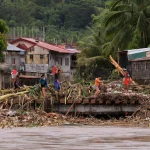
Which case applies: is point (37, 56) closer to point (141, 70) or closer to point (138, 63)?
point (138, 63)

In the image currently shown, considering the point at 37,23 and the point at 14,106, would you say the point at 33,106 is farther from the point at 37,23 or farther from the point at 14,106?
the point at 37,23

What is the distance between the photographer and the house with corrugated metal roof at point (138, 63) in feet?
115

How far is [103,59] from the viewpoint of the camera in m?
55.9

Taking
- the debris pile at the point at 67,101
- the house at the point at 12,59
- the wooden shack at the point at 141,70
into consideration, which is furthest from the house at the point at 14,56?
the debris pile at the point at 67,101

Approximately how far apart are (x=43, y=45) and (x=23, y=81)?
17379mm

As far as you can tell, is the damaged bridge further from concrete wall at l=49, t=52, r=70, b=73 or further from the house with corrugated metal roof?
concrete wall at l=49, t=52, r=70, b=73

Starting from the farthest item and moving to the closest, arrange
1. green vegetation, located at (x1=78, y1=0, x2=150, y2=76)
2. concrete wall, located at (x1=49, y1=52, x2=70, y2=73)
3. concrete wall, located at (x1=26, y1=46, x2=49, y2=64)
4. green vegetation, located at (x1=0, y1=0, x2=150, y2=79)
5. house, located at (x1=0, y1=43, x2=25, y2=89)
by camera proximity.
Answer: concrete wall, located at (x1=49, y1=52, x2=70, y2=73)
concrete wall, located at (x1=26, y1=46, x2=49, y2=64)
house, located at (x1=0, y1=43, x2=25, y2=89)
green vegetation, located at (x1=0, y1=0, x2=150, y2=79)
green vegetation, located at (x1=78, y1=0, x2=150, y2=76)

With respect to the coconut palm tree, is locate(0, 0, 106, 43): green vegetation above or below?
above

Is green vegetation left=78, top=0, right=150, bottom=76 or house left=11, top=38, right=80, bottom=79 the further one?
house left=11, top=38, right=80, bottom=79

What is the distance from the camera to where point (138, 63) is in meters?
39.1

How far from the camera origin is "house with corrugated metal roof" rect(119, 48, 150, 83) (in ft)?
115

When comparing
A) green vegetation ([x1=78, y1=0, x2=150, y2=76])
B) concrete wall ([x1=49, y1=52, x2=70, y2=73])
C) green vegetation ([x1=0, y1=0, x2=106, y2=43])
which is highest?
green vegetation ([x1=0, y1=0, x2=106, y2=43])

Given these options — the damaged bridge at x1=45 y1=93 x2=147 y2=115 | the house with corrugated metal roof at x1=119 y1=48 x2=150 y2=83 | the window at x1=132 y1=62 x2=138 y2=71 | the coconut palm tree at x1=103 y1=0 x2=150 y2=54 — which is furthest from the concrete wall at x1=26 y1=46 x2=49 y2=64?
the damaged bridge at x1=45 y1=93 x2=147 y2=115

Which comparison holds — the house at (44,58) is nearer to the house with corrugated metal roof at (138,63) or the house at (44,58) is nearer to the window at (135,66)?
the house with corrugated metal roof at (138,63)
